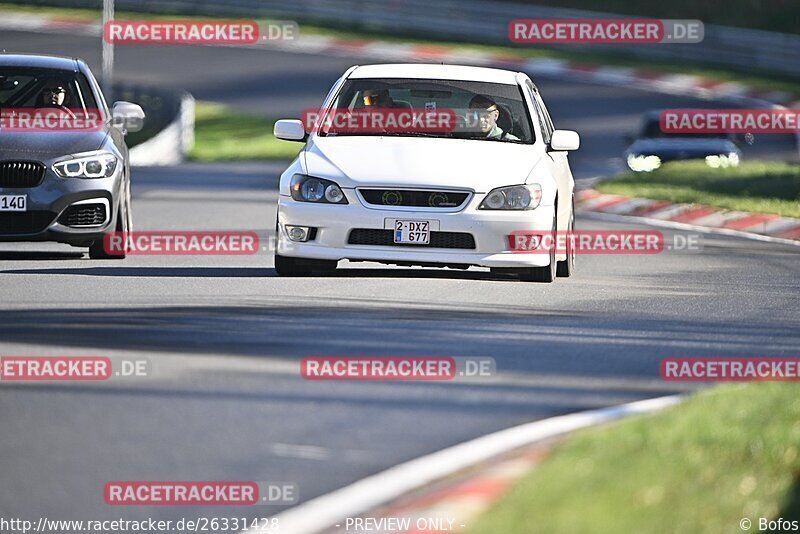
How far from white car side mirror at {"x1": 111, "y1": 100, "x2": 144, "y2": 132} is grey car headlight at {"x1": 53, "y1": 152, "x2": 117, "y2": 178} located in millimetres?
388

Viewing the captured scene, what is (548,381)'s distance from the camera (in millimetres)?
9414

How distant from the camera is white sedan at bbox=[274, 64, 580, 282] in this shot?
43.7 ft

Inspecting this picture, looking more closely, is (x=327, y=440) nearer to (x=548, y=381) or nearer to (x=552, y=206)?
(x=548, y=381)

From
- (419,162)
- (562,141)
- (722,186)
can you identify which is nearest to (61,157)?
(419,162)

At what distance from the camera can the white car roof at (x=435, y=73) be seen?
1465 centimetres

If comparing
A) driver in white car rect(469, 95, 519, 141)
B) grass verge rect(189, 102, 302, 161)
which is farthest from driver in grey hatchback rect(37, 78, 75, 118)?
grass verge rect(189, 102, 302, 161)

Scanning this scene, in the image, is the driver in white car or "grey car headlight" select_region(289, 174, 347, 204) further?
the driver in white car

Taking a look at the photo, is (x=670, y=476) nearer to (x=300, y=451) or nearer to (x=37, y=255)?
(x=300, y=451)

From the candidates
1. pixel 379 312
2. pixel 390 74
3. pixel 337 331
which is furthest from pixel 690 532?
pixel 390 74

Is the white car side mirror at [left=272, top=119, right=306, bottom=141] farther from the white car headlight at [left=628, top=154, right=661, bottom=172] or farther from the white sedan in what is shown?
the white car headlight at [left=628, top=154, right=661, bottom=172]

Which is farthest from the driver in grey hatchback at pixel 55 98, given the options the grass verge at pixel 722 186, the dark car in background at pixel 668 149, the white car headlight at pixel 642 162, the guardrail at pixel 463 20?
the guardrail at pixel 463 20

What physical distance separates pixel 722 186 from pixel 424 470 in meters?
19.2

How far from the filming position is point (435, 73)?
14.7 meters

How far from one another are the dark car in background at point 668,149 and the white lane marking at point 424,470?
23894 millimetres
